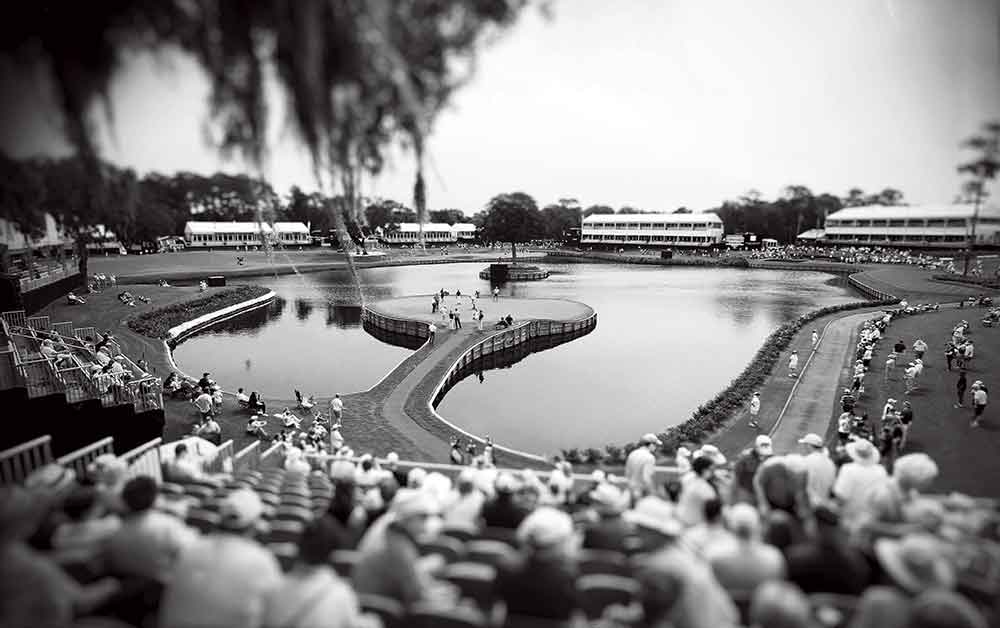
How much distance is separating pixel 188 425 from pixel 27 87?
41.4ft

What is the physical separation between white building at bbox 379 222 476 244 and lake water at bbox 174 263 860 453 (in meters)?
46.9

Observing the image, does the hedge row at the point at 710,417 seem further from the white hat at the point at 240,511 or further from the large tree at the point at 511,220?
the large tree at the point at 511,220

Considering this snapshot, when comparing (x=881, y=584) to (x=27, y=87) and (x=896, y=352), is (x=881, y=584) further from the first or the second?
(x=896, y=352)

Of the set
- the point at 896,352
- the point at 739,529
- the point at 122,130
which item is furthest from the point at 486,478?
the point at 896,352

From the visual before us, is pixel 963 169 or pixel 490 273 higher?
pixel 963 169

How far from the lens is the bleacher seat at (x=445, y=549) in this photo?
420cm

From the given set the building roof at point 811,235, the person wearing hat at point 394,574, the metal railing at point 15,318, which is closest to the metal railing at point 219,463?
the person wearing hat at point 394,574

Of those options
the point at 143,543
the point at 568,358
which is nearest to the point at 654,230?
the point at 568,358

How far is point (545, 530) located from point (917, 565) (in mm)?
2493

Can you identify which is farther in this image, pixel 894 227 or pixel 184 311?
pixel 894 227

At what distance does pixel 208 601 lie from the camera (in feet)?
10.7

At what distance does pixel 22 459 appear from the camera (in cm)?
686

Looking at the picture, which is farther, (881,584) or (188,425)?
(188,425)

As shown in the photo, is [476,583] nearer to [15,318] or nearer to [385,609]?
[385,609]
